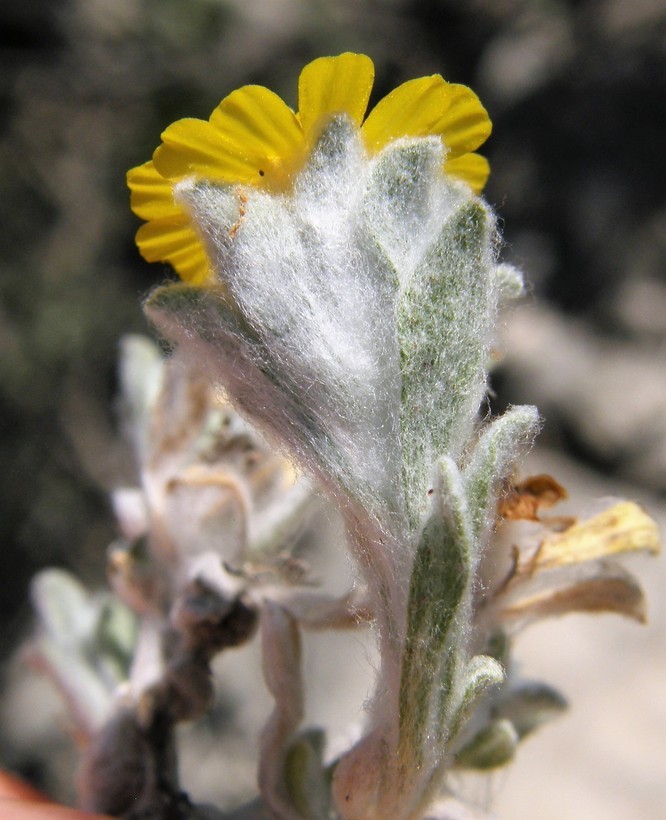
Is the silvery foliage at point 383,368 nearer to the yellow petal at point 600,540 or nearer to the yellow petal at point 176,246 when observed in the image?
the yellow petal at point 176,246

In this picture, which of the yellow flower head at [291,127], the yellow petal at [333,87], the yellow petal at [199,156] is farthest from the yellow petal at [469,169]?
the yellow petal at [199,156]

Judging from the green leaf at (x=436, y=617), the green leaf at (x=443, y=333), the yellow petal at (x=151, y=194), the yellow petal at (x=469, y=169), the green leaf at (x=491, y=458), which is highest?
the yellow petal at (x=469, y=169)

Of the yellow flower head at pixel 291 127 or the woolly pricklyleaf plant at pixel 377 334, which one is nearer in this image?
the woolly pricklyleaf plant at pixel 377 334

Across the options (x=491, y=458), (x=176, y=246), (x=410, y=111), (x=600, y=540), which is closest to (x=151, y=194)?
(x=176, y=246)

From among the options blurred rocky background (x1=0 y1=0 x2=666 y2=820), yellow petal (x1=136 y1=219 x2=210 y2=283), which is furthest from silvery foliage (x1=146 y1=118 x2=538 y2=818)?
blurred rocky background (x1=0 y1=0 x2=666 y2=820)

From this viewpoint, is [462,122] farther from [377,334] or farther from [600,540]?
[600,540]

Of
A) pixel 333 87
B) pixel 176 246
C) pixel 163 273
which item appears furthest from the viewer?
pixel 163 273
